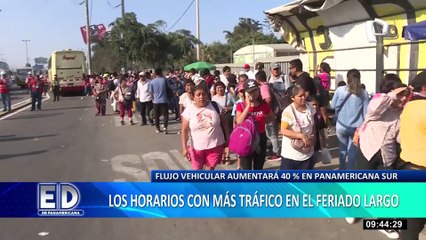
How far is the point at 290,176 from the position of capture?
10.5ft

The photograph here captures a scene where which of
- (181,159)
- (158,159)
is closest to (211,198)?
(181,159)

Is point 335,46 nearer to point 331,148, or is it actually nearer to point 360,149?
point 331,148

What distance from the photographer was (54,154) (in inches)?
377

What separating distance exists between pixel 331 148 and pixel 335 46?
5.21 metres

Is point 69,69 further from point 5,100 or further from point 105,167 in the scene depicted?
point 105,167

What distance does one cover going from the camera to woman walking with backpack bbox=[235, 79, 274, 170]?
558 cm

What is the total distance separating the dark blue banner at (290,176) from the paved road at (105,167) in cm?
164

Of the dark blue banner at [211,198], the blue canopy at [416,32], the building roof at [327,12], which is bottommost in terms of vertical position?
the dark blue banner at [211,198]

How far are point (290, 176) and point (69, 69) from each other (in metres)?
34.2

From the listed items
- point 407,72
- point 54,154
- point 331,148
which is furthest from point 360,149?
point 54,154

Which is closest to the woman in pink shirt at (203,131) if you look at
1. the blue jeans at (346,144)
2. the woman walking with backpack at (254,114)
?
the woman walking with backpack at (254,114)

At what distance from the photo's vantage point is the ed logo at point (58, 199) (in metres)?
3.14

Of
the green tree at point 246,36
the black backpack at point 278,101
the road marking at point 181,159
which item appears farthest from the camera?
the green tree at point 246,36

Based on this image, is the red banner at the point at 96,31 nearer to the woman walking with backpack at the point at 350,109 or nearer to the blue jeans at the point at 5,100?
the blue jeans at the point at 5,100
